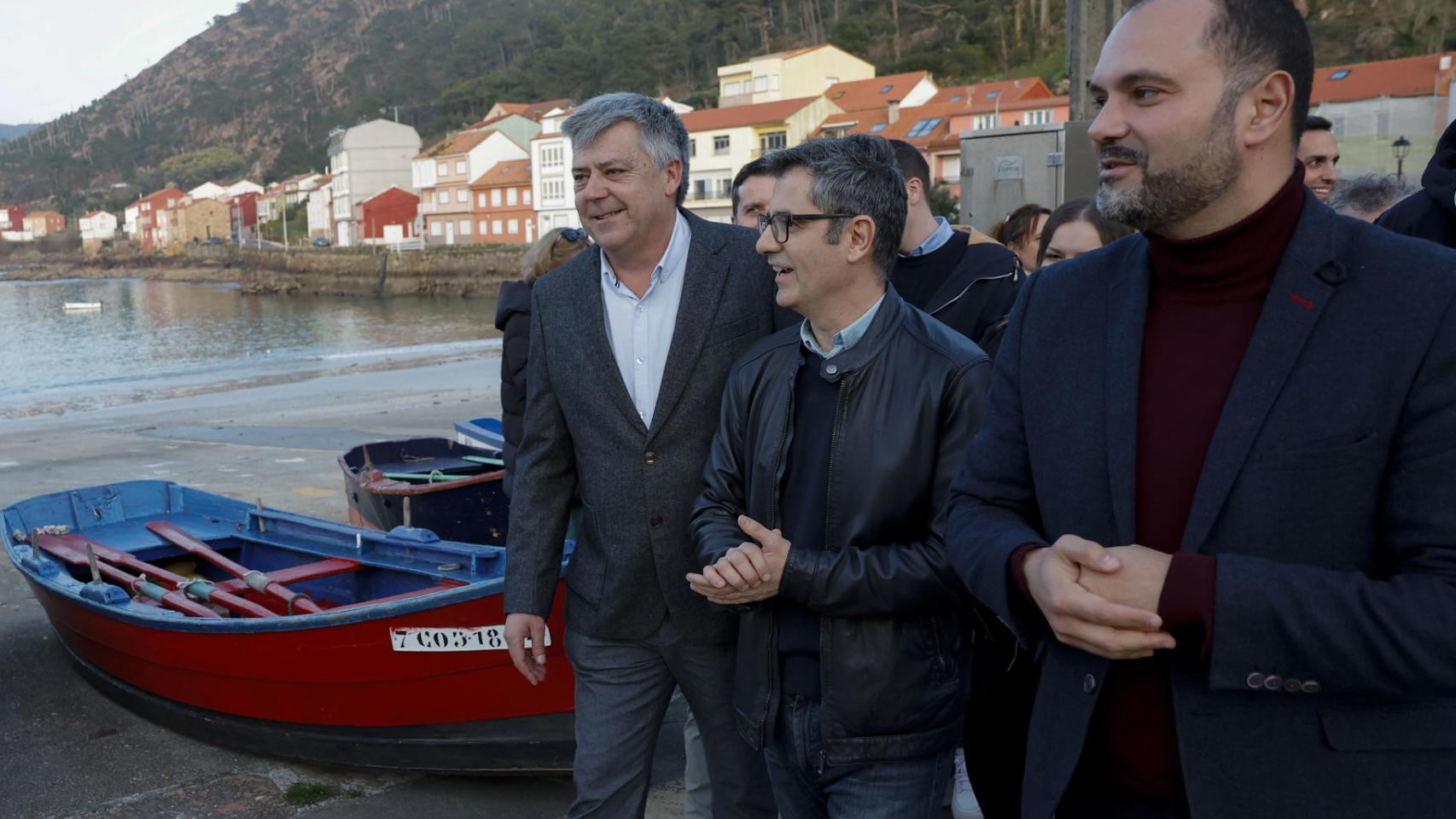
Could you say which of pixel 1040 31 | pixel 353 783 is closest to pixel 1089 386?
pixel 353 783

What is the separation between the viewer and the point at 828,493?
2346 millimetres

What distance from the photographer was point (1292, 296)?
146 cm

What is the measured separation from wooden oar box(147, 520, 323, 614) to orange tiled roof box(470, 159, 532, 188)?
218 feet

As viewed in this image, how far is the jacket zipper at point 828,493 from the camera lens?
7.46 ft

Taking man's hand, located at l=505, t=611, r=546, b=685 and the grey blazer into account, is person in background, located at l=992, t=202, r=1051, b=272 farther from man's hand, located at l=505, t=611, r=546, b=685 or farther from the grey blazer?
man's hand, located at l=505, t=611, r=546, b=685

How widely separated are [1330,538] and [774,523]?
120 centimetres

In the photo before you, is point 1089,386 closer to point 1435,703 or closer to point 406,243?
point 1435,703

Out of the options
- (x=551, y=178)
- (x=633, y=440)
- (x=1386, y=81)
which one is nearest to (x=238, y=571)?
(x=633, y=440)

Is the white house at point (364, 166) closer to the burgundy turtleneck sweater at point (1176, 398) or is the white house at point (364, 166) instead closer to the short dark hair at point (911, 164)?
the short dark hair at point (911, 164)

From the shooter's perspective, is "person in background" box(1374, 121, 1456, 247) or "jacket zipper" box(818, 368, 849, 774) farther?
"person in background" box(1374, 121, 1456, 247)

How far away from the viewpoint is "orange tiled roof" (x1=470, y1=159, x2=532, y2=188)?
71.3 m

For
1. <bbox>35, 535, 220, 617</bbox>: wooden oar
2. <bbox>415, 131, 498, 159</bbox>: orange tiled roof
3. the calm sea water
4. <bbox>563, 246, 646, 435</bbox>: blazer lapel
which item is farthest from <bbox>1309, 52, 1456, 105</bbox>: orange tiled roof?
<bbox>415, 131, 498, 159</bbox>: orange tiled roof

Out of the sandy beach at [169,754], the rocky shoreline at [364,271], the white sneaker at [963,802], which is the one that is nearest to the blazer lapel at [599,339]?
the white sneaker at [963,802]

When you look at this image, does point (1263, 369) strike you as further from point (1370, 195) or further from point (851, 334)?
point (1370, 195)
